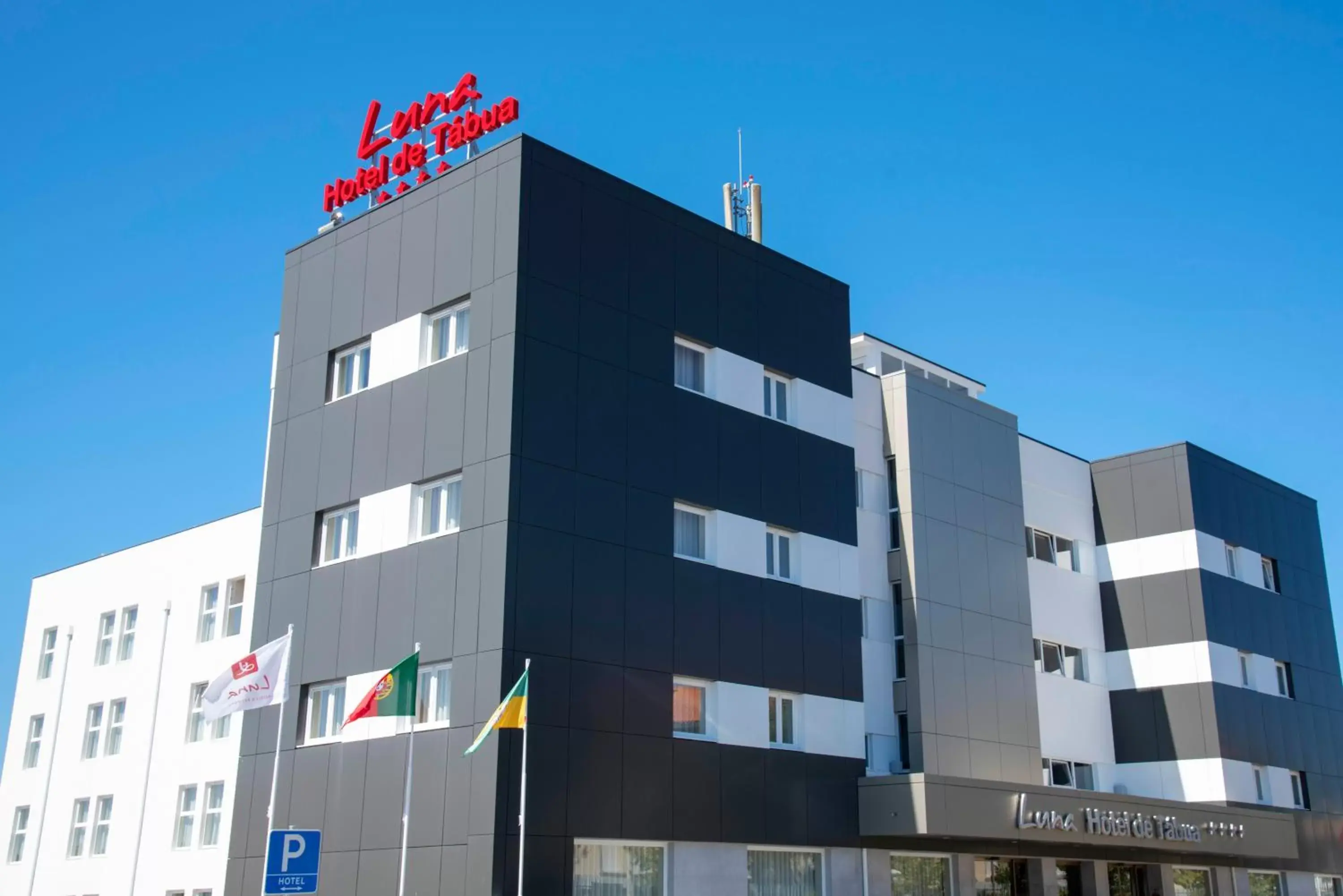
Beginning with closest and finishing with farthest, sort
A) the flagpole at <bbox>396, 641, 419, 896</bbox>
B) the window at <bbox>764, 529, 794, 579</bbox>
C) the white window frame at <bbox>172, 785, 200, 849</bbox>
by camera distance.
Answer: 1. the flagpole at <bbox>396, 641, 419, 896</bbox>
2. the window at <bbox>764, 529, 794, 579</bbox>
3. the white window frame at <bbox>172, 785, 200, 849</bbox>

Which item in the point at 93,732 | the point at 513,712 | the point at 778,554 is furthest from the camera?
the point at 93,732

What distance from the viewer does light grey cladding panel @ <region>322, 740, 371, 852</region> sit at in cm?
2925

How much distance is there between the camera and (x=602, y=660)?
95.3ft

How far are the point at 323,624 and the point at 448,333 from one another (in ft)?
24.1

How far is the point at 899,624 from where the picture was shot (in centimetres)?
3759

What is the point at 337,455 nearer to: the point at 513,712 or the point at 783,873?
the point at 513,712

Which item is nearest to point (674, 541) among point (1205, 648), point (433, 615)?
point (433, 615)

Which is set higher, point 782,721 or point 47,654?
point 47,654

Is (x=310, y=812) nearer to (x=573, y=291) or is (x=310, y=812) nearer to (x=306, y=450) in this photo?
(x=306, y=450)

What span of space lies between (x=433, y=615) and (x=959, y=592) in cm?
1648

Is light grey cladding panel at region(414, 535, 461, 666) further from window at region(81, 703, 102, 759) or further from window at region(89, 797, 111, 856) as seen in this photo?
window at region(81, 703, 102, 759)

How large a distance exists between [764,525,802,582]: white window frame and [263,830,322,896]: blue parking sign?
14.3 metres

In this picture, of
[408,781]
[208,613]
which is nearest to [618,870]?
[408,781]

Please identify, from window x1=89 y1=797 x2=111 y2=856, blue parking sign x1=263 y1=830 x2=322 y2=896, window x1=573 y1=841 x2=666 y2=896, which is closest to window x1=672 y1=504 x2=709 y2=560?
window x1=573 y1=841 x2=666 y2=896
